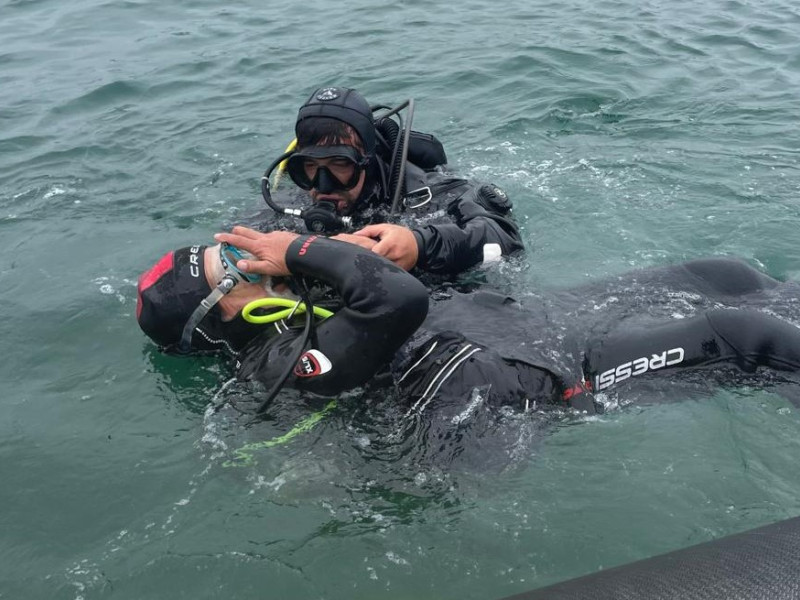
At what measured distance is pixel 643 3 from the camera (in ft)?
34.7

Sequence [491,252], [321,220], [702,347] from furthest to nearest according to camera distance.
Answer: [491,252], [321,220], [702,347]

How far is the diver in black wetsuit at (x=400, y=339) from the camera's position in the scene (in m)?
2.96

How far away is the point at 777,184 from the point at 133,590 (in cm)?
507

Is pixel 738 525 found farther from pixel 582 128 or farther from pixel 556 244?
pixel 582 128

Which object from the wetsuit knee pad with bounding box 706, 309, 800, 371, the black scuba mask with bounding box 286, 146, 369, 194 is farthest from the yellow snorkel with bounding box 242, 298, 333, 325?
the wetsuit knee pad with bounding box 706, 309, 800, 371

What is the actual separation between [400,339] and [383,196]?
143 cm

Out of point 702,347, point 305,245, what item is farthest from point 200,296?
point 702,347

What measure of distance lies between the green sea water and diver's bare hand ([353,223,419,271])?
76cm

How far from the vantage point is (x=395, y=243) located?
3432mm

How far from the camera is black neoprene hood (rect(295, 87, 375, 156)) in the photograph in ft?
12.5

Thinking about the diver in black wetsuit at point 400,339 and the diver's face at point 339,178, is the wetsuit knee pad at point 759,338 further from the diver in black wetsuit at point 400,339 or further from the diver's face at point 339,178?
the diver's face at point 339,178

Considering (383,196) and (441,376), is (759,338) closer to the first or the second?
(441,376)

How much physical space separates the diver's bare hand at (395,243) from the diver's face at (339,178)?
537 mm

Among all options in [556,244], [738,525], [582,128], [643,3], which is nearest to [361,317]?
[738,525]
